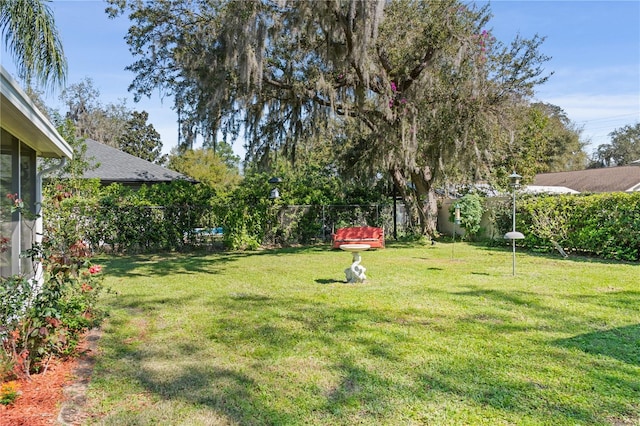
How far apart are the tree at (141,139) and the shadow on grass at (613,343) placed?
3852 cm

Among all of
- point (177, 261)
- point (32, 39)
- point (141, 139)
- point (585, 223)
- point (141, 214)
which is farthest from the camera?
point (141, 139)

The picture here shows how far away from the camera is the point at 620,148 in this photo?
39.7m

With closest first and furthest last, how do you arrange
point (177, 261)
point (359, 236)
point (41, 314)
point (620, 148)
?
point (41, 314) → point (177, 261) → point (359, 236) → point (620, 148)

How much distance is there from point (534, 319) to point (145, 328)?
13.5 feet

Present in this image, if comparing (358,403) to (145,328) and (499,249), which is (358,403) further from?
(499,249)

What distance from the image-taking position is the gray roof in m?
13.7

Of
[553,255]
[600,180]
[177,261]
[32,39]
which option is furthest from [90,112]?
[600,180]

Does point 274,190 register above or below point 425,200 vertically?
above

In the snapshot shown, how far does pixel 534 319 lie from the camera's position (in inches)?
173

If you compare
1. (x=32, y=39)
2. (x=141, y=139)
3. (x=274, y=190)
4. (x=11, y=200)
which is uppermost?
(x=141, y=139)

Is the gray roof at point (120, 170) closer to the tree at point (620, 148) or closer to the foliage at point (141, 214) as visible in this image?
the foliage at point (141, 214)

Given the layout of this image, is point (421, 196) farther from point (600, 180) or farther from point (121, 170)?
point (600, 180)

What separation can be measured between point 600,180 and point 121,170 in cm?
2046

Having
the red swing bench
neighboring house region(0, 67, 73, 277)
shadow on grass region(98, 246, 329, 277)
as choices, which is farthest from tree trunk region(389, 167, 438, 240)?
neighboring house region(0, 67, 73, 277)
